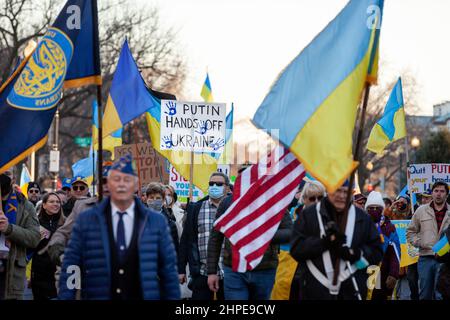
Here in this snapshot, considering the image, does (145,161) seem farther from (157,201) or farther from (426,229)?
(426,229)

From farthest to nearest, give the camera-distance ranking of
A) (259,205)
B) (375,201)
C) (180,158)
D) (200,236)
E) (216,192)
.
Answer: (180,158) → (375,201) → (200,236) → (216,192) → (259,205)

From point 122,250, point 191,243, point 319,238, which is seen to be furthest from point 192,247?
point 122,250

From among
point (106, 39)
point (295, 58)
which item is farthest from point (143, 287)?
point (106, 39)

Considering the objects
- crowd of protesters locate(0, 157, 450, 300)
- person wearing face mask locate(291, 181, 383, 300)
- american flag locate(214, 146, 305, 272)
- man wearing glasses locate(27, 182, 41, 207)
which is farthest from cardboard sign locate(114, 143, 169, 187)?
person wearing face mask locate(291, 181, 383, 300)

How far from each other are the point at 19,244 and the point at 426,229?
6.12 metres

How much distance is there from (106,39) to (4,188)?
40.5m

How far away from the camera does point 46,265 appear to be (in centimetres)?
1312

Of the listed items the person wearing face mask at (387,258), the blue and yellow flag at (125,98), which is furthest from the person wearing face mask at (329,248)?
the person wearing face mask at (387,258)

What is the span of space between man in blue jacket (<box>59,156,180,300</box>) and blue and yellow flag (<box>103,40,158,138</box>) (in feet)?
15.0

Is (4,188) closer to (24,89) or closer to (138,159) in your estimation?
(24,89)

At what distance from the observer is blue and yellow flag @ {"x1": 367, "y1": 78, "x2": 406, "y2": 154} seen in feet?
61.9

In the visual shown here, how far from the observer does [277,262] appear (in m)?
11.1

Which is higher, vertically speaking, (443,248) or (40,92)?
(40,92)
